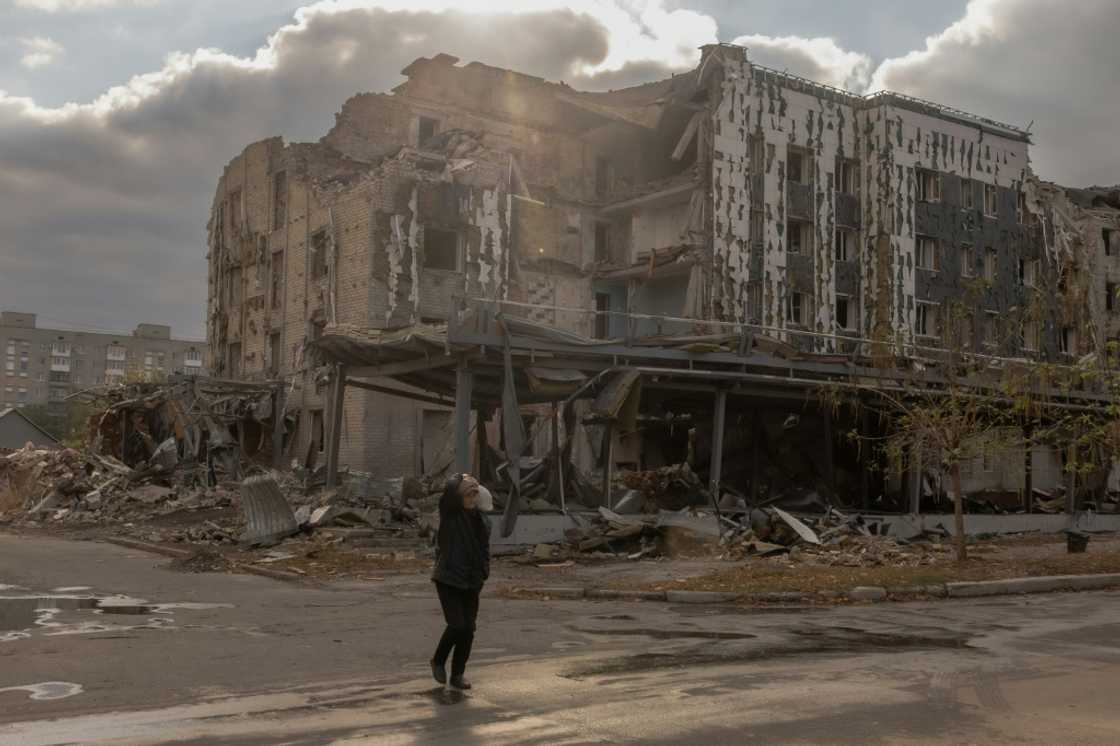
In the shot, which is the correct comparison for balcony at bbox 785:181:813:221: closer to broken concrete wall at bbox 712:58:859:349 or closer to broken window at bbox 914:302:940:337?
broken concrete wall at bbox 712:58:859:349

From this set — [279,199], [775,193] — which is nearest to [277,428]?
[279,199]

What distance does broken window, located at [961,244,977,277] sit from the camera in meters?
46.5

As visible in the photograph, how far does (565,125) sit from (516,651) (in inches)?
1415

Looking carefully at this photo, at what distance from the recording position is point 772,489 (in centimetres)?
2802

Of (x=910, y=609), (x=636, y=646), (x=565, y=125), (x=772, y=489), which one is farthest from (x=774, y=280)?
(x=636, y=646)

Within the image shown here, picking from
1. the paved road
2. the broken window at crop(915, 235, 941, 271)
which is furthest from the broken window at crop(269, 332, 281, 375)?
the broken window at crop(915, 235, 941, 271)

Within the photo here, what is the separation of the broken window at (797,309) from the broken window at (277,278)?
63.3ft

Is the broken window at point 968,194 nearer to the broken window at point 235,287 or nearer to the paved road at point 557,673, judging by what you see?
the broken window at point 235,287

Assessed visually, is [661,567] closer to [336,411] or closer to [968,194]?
[336,411]

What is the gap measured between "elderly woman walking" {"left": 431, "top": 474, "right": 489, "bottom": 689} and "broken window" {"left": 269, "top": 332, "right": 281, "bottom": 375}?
31.1 m

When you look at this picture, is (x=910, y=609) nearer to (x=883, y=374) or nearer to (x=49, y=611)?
(x=49, y=611)

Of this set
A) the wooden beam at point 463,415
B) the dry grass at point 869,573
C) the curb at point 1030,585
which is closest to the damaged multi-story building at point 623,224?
the wooden beam at point 463,415

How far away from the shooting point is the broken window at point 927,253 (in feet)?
149

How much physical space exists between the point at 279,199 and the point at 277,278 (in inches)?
114
